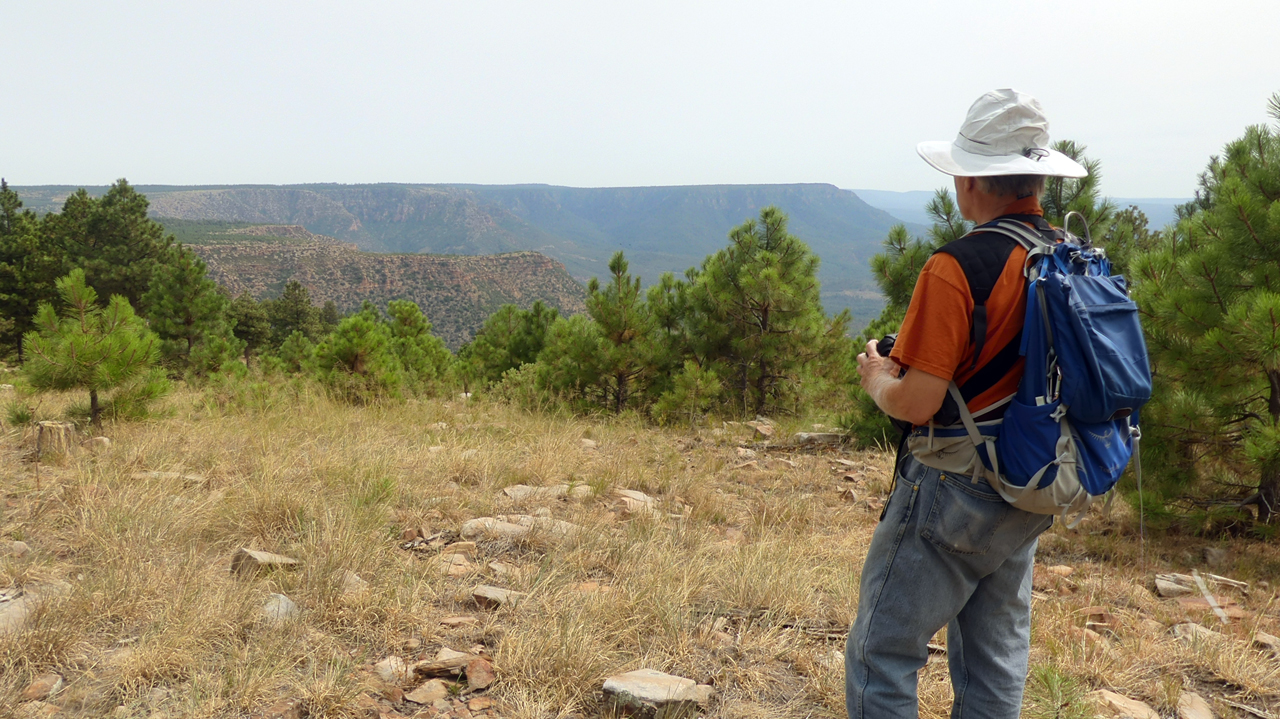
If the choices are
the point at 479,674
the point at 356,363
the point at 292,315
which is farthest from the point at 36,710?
the point at 292,315

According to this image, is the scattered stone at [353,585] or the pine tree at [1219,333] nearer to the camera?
the scattered stone at [353,585]

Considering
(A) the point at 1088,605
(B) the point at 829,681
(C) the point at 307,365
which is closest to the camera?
(B) the point at 829,681

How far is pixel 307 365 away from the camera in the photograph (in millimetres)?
10773

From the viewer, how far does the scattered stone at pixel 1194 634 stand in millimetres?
2770

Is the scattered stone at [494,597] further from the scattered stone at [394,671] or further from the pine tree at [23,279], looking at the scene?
the pine tree at [23,279]

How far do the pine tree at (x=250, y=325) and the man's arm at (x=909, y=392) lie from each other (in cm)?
3343

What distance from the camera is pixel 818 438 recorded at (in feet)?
24.2

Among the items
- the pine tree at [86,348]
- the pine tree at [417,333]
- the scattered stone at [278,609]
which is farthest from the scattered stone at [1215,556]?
the pine tree at [417,333]

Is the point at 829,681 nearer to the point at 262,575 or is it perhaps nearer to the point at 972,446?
the point at 972,446

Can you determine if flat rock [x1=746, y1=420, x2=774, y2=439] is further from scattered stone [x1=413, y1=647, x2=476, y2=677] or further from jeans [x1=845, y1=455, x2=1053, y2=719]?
jeans [x1=845, y1=455, x2=1053, y2=719]

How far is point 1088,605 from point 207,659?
350cm

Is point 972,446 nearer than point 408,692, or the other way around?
point 972,446

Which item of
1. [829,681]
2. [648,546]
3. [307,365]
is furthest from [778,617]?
[307,365]

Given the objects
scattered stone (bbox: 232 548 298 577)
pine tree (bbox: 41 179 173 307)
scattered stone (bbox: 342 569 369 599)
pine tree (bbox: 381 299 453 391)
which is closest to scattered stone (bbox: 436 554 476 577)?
scattered stone (bbox: 342 569 369 599)
